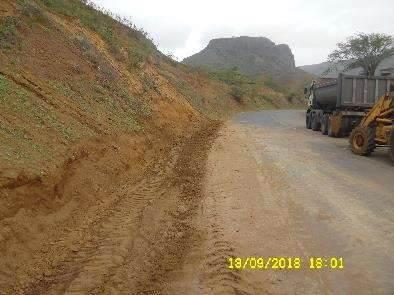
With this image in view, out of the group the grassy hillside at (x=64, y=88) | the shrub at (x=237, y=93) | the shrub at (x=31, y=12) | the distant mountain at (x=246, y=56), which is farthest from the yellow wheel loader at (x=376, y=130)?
the distant mountain at (x=246, y=56)

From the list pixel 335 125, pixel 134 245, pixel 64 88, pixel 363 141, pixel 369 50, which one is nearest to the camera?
pixel 134 245

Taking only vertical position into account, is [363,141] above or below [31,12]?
below

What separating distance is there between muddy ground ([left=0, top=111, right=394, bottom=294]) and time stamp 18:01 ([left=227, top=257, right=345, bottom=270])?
72mm

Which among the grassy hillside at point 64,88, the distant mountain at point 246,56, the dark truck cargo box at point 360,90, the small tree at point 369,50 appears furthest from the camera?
the distant mountain at point 246,56

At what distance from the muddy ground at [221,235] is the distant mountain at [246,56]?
83.7 m

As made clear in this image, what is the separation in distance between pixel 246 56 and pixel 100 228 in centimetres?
9865

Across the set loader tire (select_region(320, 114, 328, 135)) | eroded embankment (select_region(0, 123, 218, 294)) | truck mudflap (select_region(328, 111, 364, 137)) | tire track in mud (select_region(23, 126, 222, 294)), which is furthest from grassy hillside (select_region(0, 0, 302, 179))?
truck mudflap (select_region(328, 111, 364, 137))

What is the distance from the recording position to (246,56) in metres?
102

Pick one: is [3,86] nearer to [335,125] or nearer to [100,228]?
[100,228]

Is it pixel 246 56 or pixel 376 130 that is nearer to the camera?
pixel 376 130

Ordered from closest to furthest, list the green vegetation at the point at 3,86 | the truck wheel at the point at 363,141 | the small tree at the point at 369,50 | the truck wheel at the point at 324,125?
the green vegetation at the point at 3,86
the truck wheel at the point at 363,141
the truck wheel at the point at 324,125
the small tree at the point at 369,50

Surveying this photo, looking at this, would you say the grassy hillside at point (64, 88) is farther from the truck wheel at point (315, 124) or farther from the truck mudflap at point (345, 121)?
the truck mudflap at point (345, 121)

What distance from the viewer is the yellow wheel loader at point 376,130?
13430 millimetres

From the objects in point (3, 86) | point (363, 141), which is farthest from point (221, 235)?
point (363, 141)
